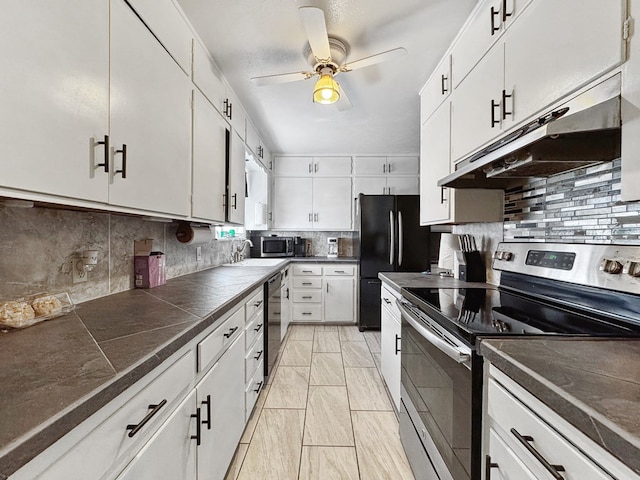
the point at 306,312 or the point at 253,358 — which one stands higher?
the point at 253,358

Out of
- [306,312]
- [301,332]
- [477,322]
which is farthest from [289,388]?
[477,322]

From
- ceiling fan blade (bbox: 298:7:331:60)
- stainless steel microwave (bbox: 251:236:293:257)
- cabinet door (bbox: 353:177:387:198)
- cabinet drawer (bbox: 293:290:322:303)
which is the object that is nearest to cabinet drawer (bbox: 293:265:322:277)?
cabinet drawer (bbox: 293:290:322:303)

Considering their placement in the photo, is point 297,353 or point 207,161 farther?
point 297,353

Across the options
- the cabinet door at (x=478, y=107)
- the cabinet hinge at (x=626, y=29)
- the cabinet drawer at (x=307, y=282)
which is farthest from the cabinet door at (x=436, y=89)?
the cabinet drawer at (x=307, y=282)

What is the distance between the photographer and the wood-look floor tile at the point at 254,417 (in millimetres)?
1883

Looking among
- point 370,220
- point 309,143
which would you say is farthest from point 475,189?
point 309,143

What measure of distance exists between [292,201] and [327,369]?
2485mm

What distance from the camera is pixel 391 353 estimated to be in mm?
2170

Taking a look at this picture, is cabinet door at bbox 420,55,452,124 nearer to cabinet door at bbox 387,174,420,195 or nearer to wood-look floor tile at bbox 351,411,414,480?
cabinet door at bbox 387,174,420,195

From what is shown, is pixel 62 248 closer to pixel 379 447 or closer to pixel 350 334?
pixel 379 447

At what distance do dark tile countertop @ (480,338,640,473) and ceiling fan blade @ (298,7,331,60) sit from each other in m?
1.55

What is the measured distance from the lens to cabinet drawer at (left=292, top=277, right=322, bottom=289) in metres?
4.18

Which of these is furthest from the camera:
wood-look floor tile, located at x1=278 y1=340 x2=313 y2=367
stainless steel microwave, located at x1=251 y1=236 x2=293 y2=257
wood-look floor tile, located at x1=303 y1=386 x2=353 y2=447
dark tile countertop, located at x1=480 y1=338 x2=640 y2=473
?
stainless steel microwave, located at x1=251 y1=236 x2=293 y2=257

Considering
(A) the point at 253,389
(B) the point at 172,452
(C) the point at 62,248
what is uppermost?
(C) the point at 62,248
